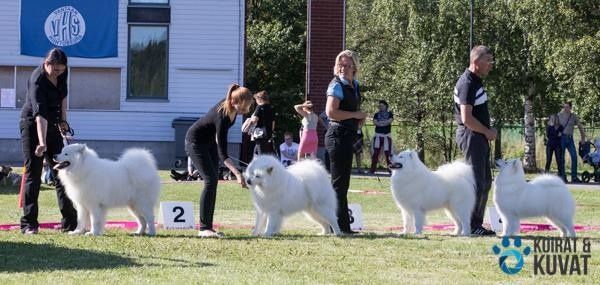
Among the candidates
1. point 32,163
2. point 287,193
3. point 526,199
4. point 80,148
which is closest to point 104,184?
point 80,148

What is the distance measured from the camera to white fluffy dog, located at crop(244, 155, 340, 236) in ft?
31.5

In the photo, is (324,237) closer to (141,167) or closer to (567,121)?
(141,167)

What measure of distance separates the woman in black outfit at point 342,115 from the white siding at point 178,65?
16.6 meters

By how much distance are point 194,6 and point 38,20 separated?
4011 mm

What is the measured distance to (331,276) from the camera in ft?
23.4

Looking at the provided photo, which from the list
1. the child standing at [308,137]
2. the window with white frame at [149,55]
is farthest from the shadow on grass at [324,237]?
the window with white frame at [149,55]

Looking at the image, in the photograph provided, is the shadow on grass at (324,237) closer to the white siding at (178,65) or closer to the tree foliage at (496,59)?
the tree foliage at (496,59)

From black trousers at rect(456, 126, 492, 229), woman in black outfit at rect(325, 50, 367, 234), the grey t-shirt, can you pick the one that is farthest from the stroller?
woman in black outfit at rect(325, 50, 367, 234)

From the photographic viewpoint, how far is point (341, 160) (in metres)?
9.95

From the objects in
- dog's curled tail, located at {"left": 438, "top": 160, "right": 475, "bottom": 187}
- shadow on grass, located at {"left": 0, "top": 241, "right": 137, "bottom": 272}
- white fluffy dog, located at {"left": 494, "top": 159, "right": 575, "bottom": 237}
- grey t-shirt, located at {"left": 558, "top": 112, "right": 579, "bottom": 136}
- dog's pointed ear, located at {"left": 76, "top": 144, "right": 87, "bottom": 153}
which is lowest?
shadow on grass, located at {"left": 0, "top": 241, "right": 137, "bottom": 272}

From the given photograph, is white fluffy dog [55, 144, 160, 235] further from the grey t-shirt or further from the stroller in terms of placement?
the stroller

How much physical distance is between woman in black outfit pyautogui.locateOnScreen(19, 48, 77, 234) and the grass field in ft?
1.15

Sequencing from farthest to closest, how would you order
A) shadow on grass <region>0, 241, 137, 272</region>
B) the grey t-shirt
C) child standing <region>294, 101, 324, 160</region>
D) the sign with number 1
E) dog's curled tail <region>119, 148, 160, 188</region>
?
the grey t-shirt → child standing <region>294, 101, 324, 160</region> → the sign with number 1 → dog's curled tail <region>119, 148, 160, 188</region> → shadow on grass <region>0, 241, 137, 272</region>

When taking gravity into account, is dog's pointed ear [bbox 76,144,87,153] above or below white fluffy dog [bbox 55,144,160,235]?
above
